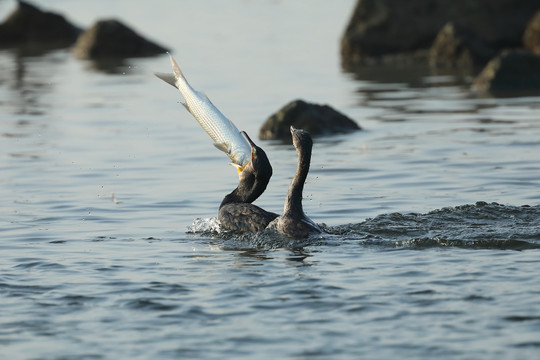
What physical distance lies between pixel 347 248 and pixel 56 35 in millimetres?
29870

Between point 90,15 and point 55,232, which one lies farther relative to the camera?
point 90,15

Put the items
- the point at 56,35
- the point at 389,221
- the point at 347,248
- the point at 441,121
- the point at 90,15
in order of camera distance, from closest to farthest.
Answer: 1. the point at 347,248
2. the point at 389,221
3. the point at 441,121
4. the point at 56,35
5. the point at 90,15

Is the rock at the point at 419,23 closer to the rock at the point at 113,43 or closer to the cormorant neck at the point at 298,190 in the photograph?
the rock at the point at 113,43

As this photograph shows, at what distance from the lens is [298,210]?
1005 cm

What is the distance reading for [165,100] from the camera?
74.6 ft

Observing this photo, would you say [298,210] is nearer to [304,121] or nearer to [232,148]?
[232,148]

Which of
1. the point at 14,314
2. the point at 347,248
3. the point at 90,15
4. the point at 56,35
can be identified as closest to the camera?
the point at 14,314

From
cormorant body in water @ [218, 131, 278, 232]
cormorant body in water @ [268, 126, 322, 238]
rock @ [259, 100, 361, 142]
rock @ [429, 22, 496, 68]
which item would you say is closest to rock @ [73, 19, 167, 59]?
rock @ [429, 22, 496, 68]

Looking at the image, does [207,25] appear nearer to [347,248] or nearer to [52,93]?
[52,93]

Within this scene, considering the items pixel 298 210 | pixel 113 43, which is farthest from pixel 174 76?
pixel 113 43

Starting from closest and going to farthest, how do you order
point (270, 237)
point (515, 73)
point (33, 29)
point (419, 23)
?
point (270, 237)
point (515, 73)
point (419, 23)
point (33, 29)

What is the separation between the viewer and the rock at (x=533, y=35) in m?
26.9

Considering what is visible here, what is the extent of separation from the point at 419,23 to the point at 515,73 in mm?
6702

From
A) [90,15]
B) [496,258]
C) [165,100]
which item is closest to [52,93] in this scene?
[165,100]
